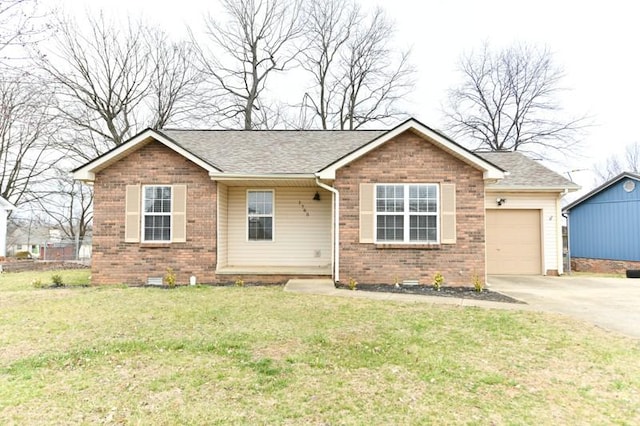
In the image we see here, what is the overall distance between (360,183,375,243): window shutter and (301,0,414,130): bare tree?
1752 centimetres

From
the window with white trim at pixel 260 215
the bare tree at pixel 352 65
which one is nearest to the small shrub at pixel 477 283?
the window with white trim at pixel 260 215

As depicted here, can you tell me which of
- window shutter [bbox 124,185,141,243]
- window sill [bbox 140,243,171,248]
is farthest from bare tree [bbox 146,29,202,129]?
window sill [bbox 140,243,171,248]

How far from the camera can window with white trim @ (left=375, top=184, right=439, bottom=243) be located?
10.1 meters

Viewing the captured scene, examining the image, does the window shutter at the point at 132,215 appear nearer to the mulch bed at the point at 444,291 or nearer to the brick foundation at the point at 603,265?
the mulch bed at the point at 444,291

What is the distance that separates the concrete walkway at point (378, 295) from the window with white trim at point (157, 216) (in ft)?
12.8

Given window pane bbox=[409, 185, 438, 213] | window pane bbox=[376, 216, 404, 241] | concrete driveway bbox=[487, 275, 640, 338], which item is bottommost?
concrete driveway bbox=[487, 275, 640, 338]

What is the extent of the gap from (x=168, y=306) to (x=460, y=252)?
7154mm

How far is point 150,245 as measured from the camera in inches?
416

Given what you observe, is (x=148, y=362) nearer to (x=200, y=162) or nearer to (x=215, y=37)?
(x=200, y=162)

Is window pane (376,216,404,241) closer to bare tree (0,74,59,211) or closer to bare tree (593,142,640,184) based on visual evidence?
bare tree (0,74,59,211)

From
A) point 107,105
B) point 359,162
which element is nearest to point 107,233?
point 359,162

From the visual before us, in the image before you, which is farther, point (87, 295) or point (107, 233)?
point (107, 233)

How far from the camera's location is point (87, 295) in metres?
8.79

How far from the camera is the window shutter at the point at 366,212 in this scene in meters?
10.0
